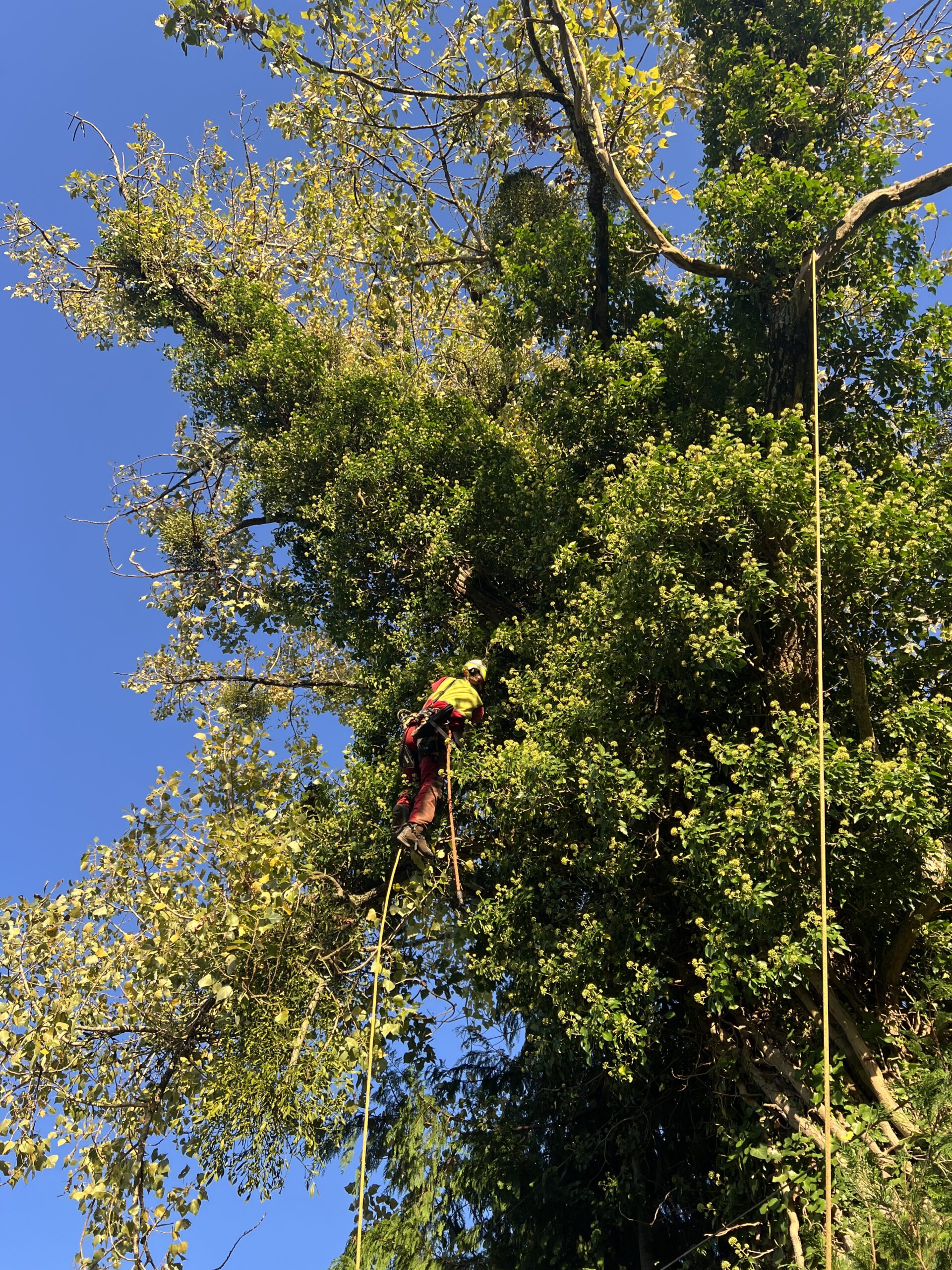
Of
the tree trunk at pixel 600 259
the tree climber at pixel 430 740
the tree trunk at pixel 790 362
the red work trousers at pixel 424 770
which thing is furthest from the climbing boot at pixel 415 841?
the tree trunk at pixel 600 259

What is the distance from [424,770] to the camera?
8.28 meters

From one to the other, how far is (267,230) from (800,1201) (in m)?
14.2

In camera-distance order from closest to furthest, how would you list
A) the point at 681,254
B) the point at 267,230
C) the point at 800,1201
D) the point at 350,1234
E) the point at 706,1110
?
the point at 800,1201, the point at 706,1110, the point at 350,1234, the point at 681,254, the point at 267,230

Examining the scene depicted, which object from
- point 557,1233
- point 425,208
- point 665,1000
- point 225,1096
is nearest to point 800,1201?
point 665,1000

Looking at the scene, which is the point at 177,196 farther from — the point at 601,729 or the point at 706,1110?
the point at 706,1110

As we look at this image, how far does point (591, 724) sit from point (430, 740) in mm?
1802

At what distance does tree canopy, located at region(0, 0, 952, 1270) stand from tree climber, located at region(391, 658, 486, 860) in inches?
12.0

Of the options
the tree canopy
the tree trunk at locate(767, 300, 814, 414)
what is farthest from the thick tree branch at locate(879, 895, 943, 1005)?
the tree trunk at locate(767, 300, 814, 414)

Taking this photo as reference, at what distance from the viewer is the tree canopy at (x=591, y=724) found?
6180 millimetres

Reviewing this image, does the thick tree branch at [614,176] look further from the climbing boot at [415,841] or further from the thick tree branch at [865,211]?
the climbing boot at [415,841]

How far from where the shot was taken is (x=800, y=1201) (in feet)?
19.2

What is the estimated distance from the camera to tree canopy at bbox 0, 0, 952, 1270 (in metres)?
6.18

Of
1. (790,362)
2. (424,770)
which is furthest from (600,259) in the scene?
(424,770)

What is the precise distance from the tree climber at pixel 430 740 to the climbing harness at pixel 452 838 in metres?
0.16
